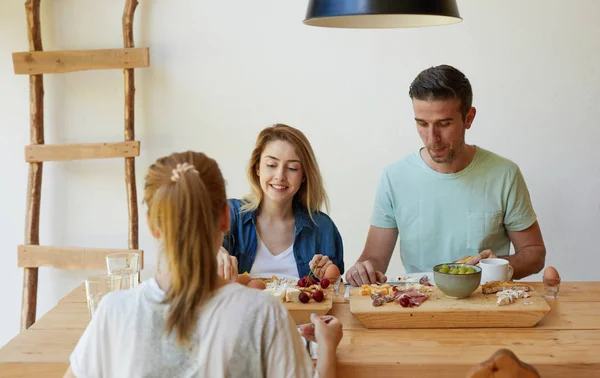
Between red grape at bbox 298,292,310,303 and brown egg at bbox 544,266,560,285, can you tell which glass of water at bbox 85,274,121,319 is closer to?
red grape at bbox 298,292,310,303

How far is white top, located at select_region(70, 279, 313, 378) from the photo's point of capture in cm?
128

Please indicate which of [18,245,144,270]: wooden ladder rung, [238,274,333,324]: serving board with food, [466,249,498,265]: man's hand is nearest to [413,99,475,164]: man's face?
[466,249,498,265]: man's hand

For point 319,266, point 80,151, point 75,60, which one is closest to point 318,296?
point 319,266

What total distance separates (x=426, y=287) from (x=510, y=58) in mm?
1585

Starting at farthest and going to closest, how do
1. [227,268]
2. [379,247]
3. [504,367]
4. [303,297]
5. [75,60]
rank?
[75,60], [379,247], [227,268], [303,297], [504,367]

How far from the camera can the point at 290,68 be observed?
129 inches

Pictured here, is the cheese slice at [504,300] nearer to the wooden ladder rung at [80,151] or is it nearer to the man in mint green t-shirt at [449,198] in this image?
the man in mint green t-shirt at [449,198]

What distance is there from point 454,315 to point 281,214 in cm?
89

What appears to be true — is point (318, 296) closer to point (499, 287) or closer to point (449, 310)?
point (449, 310)

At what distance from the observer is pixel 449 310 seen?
176cm

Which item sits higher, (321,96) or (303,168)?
(321,96)

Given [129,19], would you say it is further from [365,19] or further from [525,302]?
[525,302]

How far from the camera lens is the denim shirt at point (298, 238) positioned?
244 centimetres

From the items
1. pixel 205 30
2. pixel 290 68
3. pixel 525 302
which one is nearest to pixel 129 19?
pixel 205 30
